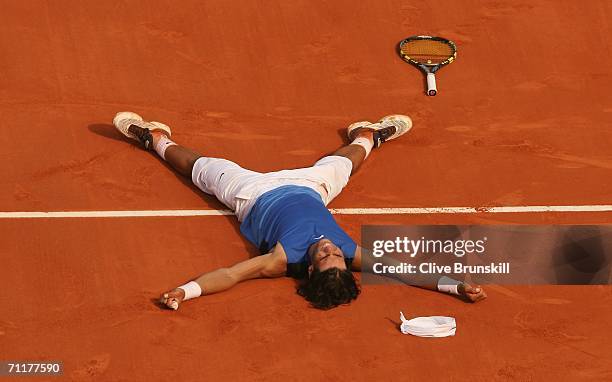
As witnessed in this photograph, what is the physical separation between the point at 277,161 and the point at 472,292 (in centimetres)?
319

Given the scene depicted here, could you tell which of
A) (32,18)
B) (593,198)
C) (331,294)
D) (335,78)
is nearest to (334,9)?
(335,78)

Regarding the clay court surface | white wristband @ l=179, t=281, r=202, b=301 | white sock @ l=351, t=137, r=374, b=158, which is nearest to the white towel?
the clay court surface

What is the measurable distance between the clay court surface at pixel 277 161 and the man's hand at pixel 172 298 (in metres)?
0.11

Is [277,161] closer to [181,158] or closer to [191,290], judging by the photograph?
[181,158]

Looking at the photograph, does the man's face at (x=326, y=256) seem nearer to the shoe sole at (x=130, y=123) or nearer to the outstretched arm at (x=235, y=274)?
the outstretched arm at (x=235, y=274)

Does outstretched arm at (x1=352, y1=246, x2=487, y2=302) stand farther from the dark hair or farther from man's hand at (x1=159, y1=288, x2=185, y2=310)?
man's hand at (x1=159, y1=288, x2=185, y2=310)

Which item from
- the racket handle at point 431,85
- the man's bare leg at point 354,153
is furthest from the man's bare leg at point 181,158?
the racket handle at point 431,85

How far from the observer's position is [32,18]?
1541 cm

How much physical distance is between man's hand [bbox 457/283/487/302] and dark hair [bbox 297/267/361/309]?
2.93 feet

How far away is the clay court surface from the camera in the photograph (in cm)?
998

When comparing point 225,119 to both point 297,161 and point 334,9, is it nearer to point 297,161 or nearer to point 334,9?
point 297,161

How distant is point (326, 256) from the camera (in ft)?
34.7

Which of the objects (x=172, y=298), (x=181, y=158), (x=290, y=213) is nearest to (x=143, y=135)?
(x=181, y=158)

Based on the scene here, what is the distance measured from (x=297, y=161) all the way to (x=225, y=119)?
1.17 metres
